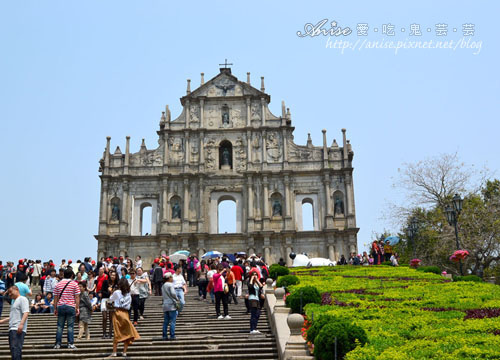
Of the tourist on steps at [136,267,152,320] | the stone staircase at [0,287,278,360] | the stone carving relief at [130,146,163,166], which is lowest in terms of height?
the stone staircase at [0,287,278,360]

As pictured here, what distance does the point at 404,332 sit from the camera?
9.25m

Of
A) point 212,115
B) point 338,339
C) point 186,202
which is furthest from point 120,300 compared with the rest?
point 212,115

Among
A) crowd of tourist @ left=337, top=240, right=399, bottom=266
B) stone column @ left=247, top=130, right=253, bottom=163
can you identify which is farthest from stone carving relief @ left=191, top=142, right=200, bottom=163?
crowd of tourist @ left=337, top=240, right=399, bottom=266

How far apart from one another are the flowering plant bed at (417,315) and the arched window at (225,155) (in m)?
22.3

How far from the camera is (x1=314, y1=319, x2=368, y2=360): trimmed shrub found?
821cm

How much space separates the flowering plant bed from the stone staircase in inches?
66.9

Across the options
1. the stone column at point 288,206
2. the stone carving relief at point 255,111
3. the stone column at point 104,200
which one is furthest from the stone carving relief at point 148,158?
the stone column at point 288,206

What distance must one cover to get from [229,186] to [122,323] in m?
28.9

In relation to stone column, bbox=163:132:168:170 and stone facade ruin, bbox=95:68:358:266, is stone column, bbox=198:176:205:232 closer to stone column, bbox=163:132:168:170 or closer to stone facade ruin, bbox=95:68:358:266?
stone facade ruin, bbox=95:68:358:266

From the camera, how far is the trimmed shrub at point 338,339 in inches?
323

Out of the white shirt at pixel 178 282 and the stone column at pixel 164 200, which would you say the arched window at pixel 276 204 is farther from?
the white shirt at pixel 178 282

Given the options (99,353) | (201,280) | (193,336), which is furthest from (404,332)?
(201,280)

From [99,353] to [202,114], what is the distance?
3122 cm

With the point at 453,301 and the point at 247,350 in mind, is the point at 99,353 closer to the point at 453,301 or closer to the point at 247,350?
the point at 247,350
